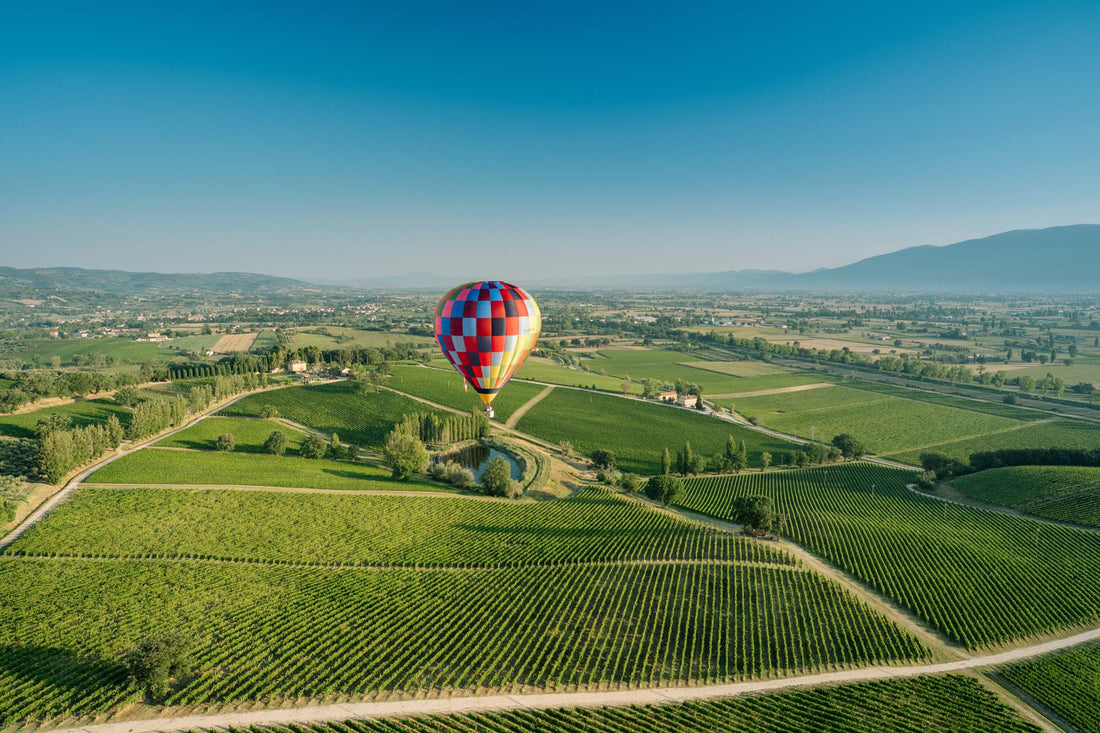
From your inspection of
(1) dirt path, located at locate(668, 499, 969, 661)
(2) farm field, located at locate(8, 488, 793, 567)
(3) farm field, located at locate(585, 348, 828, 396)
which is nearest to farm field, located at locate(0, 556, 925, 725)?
(1) dirt path, located at locate(668, 499, 969, 661)

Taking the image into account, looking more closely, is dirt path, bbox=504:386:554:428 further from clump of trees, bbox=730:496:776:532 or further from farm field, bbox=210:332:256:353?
farm field, bbox=210:332:256:353

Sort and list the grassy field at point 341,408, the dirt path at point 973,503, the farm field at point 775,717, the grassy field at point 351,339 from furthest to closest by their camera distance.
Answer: the grassy field at point 351,339, the grassy field at point 341,408, the dirt path at point 973,503, the farm field at point 775,717

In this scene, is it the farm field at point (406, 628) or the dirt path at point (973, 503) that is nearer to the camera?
the farm field at point (406, 628)

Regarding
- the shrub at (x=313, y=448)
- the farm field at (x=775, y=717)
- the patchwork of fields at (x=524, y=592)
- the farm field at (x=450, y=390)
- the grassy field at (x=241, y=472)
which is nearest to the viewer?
the farm field at (x=775, y=717)

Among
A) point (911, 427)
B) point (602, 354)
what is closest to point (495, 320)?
point (911, 427)

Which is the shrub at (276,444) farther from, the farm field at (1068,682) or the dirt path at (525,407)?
the farm field at (1068,682)

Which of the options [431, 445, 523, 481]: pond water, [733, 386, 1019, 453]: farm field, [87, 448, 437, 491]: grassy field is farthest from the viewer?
[733, 386, 1019, 453]: farm field

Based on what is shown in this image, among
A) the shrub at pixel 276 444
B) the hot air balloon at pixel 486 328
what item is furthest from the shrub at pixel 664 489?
the shrub at pixel 276 444
